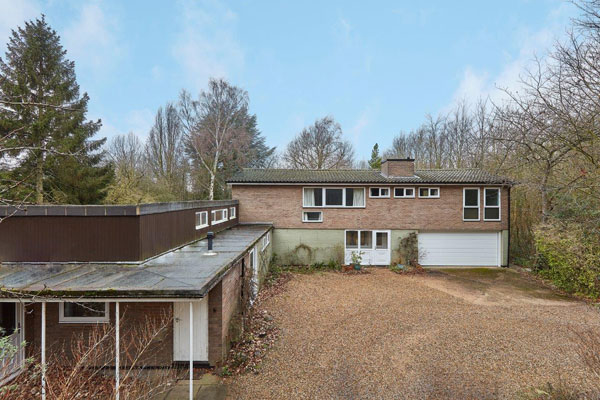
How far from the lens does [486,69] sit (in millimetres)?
16844

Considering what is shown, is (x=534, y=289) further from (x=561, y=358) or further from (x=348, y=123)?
(x=348, y=123)

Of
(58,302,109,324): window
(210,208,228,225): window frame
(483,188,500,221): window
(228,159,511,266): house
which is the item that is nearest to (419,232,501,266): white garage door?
(228,159,511,266): house

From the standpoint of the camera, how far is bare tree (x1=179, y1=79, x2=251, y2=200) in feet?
79.3

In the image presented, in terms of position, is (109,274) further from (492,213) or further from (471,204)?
(492,213)

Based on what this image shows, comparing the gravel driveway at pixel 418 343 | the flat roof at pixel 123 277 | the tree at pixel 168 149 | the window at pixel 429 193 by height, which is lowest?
the gravel driveway at pixel 418 343

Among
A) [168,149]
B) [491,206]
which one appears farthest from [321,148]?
[491,206]

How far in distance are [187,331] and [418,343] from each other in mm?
5653

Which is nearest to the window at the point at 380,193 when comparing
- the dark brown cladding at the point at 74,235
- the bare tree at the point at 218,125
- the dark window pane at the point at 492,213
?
the dark window pane at the point at 492,213

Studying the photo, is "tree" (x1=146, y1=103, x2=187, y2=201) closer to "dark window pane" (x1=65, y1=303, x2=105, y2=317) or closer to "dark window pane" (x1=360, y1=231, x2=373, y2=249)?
"dark window pane" (x1=360, y1=231, x2=373, y2=249)

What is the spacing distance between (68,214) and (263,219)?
9.96m

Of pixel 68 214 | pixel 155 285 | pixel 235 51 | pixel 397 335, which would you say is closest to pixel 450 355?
pixel 397 335

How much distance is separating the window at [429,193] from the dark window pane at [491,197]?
2744mm

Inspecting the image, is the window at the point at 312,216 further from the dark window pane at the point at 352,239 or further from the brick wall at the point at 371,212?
the dark window pane at the point at 352,239

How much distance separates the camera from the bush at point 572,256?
35.5 ft
